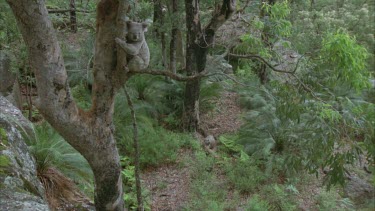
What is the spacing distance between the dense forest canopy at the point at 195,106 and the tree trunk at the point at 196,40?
24mm

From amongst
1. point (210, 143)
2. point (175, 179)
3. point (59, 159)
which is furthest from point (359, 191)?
point (59, 159)

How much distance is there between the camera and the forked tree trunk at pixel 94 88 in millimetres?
3383

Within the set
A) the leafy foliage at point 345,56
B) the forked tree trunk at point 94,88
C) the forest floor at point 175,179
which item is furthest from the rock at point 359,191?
the forked tree trunk at point 94,88

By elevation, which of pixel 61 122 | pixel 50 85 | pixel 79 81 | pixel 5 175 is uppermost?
pixel 50 85

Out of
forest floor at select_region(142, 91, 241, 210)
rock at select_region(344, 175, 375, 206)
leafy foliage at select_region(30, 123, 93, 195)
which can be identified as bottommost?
rock at select_region(344, 175, 375, 206)

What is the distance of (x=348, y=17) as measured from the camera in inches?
561

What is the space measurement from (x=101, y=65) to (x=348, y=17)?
1275cm

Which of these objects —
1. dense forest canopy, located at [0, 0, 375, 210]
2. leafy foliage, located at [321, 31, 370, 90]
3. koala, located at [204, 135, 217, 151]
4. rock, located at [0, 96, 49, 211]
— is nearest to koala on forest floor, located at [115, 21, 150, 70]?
dense forest canopy, located at [0, 0, 375, 210]

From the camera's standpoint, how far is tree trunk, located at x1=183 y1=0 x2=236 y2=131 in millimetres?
7629

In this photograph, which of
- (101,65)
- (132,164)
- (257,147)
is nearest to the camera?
(101,65)

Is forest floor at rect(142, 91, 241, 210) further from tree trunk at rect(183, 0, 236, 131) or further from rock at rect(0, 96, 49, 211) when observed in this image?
rock at rect(0, 96, 49, 211)

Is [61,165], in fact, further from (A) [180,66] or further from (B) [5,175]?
(A) [180,66]

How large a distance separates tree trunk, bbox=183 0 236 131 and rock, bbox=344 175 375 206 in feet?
12.7

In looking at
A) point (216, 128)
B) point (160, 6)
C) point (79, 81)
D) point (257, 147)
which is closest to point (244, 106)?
point (216, 128)
